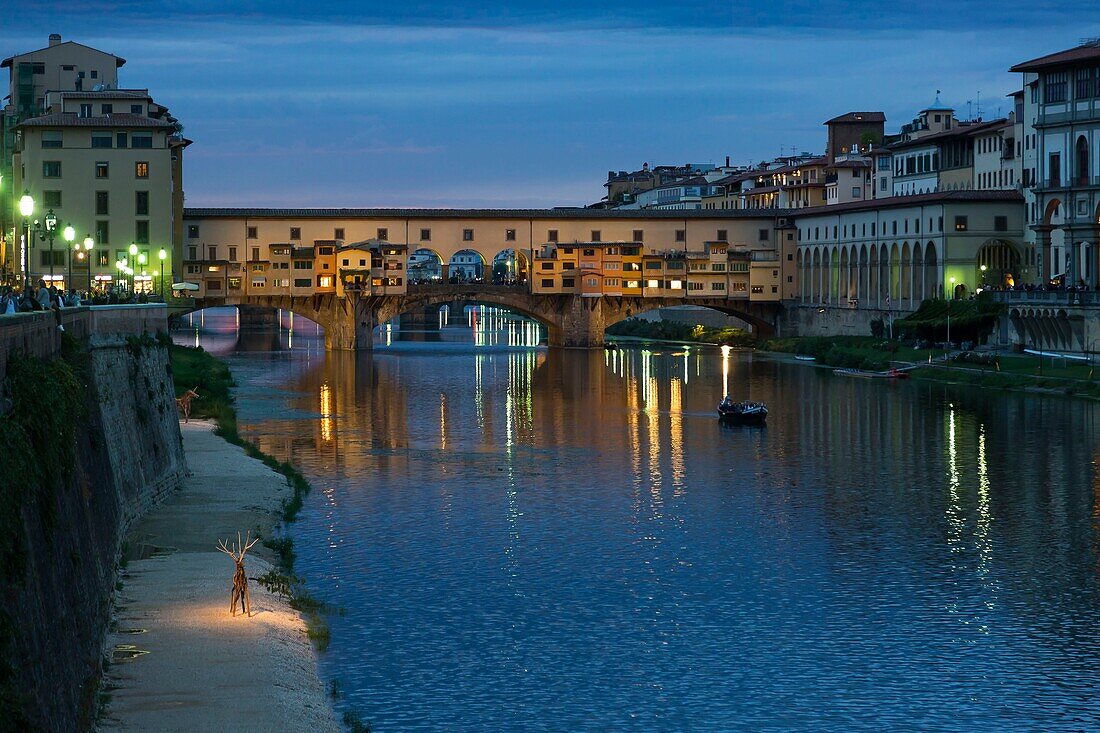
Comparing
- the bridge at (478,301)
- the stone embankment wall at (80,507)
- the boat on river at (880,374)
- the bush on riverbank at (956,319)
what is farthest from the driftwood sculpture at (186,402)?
the bridge at (478,301)

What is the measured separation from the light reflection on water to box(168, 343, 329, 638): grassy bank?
1.54ft

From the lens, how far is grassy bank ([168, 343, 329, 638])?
84.6 ft

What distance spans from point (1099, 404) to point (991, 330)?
19355 mm

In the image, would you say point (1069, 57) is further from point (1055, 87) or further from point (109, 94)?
point (109, 94)

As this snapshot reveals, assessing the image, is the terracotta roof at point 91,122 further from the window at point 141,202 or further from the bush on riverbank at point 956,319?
the bush on riverbank at point 956,319

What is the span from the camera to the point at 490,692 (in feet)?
72.0

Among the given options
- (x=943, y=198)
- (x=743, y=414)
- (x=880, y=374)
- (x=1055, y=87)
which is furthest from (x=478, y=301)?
(x=743, y=414)

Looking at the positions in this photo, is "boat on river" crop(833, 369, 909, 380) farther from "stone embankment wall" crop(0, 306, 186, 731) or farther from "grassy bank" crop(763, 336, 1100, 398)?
"stone embankment wall" crop(0, 306, 186, 731)

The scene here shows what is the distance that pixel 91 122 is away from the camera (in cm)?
8244

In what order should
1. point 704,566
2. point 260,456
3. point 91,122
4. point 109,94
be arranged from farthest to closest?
point 109,94
point 91,122
point 260,456
point 704,566

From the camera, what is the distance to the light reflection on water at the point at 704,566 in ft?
71.6

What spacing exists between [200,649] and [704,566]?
36.8 ft

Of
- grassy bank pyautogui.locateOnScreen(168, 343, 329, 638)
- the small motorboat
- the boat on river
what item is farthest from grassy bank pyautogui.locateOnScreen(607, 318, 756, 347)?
the small motorboat

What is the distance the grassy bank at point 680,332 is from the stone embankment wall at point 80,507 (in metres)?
72.4
